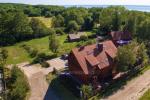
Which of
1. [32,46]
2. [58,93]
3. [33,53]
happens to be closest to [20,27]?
[32,46]

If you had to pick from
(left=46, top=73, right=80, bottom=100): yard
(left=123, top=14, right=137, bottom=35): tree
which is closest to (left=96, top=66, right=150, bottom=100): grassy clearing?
(left=46, top=73, right=80, bottom=100): yard

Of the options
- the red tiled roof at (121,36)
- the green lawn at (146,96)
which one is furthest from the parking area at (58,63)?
the green lawn at (146,96)

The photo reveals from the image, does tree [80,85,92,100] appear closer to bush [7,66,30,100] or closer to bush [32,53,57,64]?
bush [7,66,30,100]

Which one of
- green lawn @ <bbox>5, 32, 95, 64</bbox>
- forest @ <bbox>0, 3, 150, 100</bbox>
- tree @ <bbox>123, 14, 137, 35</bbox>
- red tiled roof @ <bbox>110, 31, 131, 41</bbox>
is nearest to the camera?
forest @ <bbox>0, 3, 150, 100</bbox>

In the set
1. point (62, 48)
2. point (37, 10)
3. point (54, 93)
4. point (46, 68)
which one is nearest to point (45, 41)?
point (62, 48)

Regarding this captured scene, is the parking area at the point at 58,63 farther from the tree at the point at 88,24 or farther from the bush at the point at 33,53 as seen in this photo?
the tree at the point at 88,24

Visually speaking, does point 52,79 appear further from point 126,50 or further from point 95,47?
point 126,50
